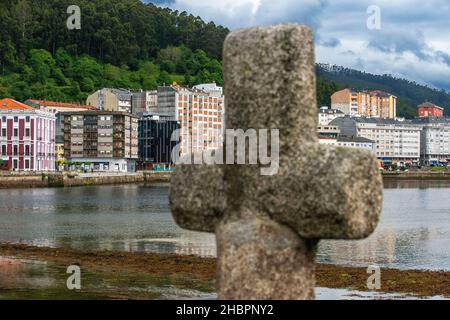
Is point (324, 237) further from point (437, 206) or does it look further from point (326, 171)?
point (437, 206)

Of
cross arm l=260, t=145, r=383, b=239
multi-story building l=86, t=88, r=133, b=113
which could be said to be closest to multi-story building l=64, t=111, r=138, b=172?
multi-story building l=86, t=88, r=133, b=113

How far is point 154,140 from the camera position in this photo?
174 meters

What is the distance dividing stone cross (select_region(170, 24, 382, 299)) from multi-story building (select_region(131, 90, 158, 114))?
18507 centimetres

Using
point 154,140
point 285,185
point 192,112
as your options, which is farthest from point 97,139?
point 285,185

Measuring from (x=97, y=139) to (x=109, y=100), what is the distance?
2974 centimetres

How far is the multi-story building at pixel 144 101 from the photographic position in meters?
190

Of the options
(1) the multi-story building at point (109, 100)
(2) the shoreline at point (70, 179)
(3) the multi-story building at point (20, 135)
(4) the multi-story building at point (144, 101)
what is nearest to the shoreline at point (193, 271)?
(2) the shoreline at point (70, 179)

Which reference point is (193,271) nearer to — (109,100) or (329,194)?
(329,194)

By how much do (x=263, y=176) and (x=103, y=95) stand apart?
583 feet

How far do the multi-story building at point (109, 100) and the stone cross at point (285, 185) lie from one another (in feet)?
570

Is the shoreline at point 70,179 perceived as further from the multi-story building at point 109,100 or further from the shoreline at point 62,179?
the multi-story building at point 109,100

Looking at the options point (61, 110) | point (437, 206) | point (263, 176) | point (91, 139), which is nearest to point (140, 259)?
point (263, 176)

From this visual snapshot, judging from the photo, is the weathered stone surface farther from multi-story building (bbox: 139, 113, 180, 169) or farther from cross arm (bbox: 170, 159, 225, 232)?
multi-story building (bbox: 139, 113, 180, 169)

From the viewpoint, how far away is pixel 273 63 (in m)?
4.92
